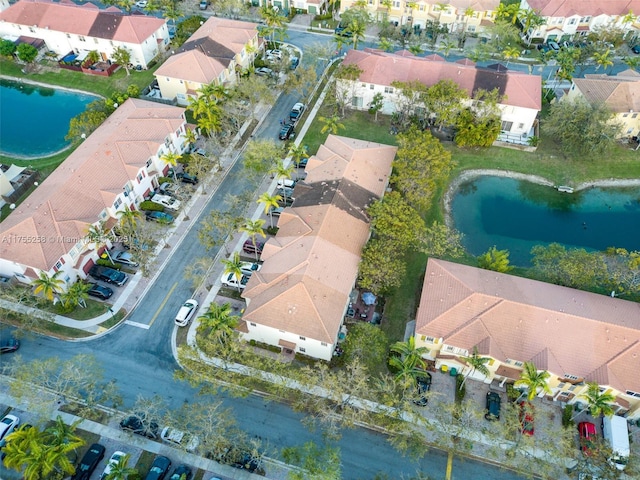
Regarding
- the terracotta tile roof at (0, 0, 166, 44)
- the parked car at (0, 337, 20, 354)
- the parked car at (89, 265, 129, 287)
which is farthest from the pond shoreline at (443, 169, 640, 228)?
the terracotta tile roof at (0, 0, 166, 44)

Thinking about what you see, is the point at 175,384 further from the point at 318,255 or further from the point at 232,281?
the point at 318,255

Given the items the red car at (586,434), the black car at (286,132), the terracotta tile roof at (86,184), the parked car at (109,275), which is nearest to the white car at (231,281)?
the parked car at (109,275)

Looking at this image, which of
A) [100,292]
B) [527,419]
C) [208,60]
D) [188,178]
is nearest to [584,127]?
[527,419]

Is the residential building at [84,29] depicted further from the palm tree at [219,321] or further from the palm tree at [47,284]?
the palm tree at [219,321]

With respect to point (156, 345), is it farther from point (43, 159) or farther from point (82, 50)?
point (82, 50)

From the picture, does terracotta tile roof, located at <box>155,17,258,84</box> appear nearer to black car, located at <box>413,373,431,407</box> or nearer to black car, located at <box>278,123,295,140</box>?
black car, located at <box>278,123,295,140</box>

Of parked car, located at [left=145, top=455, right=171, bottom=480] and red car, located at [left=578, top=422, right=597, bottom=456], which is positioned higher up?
red car, located at [left=578, top=422, right=597, bottom=456]
